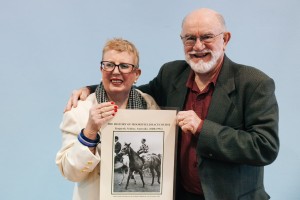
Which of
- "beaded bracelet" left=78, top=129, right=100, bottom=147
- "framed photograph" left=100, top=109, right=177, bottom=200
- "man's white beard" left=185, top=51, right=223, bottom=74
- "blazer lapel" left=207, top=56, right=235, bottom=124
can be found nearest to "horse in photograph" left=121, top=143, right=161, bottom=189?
"framed photograph" left=100, top=109, right=177, bottom=200

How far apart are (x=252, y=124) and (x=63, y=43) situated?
1.32m

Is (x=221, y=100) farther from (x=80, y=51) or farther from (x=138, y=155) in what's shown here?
(x=80, y=51)

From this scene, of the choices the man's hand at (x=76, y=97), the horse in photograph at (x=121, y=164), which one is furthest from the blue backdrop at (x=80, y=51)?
the horse in photograph at (x=121, y=164)

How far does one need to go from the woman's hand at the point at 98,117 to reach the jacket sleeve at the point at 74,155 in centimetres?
5

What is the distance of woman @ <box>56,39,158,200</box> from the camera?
3.76 ft

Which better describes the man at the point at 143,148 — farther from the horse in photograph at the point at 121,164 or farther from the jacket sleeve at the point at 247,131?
the jacket sleeve at the point at 247,131

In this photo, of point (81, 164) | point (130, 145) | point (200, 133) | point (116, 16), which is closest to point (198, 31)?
point (200, 133)

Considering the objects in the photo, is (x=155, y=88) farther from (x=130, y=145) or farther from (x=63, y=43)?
(x=63, y=43)

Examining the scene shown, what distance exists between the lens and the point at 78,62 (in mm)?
2141

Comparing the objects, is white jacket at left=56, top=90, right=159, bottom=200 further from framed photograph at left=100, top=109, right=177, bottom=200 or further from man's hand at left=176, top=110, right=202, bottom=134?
man's hand at left=176, top=110, right=202, bottom=134

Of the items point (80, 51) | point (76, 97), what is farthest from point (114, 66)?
point (80, 51)

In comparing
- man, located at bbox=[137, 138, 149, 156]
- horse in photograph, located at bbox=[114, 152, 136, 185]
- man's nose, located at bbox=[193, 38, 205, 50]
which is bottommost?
horse in photograph, located at bbox=[114, 152, 136, 185]

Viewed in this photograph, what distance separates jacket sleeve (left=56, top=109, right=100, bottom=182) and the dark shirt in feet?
1.09

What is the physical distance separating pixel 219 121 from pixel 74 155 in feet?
1.71
